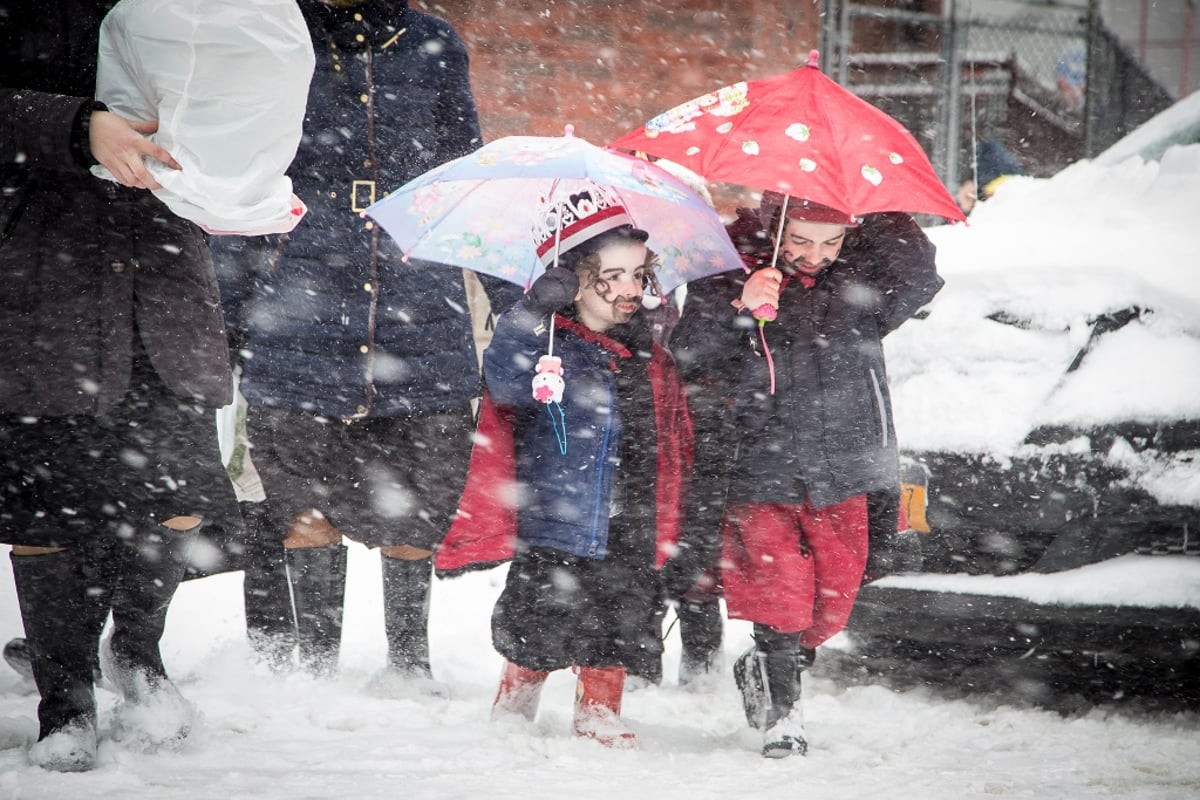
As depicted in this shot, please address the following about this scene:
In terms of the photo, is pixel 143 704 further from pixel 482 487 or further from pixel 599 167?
pixel 599 167

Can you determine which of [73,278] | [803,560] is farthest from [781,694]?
[73,278]

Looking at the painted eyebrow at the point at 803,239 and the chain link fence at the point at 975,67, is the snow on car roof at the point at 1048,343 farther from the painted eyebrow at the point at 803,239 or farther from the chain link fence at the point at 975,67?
the chain link fence at the point at 975,67

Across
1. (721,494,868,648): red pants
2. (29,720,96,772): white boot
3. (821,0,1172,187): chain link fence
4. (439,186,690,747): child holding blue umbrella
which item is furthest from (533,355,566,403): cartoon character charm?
(821,0,1172,187): chain link fence

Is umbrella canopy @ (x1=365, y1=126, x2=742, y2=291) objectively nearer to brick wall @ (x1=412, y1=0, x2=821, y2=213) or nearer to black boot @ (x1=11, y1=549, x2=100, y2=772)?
black boot @ (x1=11, y1=549, x2=100, y2=772)

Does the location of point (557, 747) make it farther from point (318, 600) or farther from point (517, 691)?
point (318, 600)

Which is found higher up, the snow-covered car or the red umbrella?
the red umbrella

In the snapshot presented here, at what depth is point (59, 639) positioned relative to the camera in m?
2.54

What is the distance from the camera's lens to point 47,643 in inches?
100

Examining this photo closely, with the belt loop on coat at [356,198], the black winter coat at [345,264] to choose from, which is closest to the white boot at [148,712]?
the black winter coat at [345,264]

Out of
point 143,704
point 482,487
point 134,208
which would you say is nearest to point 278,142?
point 134,208

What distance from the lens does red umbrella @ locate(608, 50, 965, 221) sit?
2938 millimetres

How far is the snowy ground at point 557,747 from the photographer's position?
256 cm

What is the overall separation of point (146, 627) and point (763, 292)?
186 centimetres

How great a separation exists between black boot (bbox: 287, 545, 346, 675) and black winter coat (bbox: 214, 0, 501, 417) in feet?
Result: 1.54
